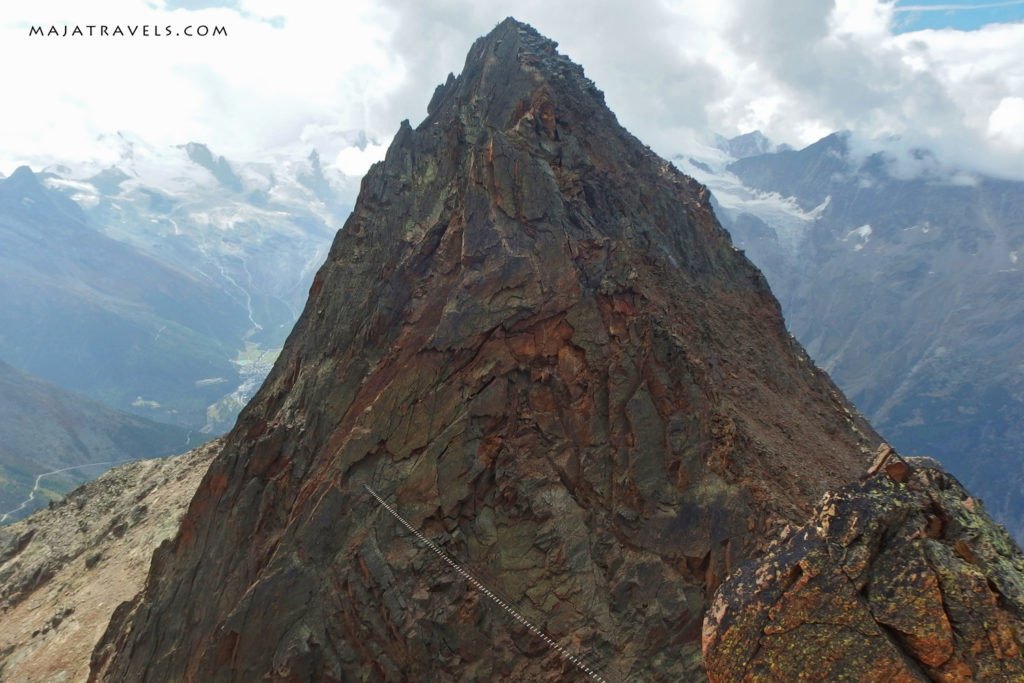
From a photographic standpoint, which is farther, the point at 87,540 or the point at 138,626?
the point at 87,540

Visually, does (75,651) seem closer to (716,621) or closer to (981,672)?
(716,621)

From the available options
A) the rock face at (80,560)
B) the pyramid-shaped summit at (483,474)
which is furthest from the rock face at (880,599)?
the rock face at (80,560)

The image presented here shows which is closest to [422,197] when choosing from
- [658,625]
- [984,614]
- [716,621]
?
[658,625]

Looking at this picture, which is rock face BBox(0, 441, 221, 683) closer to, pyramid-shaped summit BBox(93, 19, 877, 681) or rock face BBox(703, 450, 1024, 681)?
pyramid-shaped summit BBox(93, 19, 877, 681)

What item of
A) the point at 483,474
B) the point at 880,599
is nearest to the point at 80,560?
the point at 483,474

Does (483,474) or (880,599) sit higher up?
(880,599)

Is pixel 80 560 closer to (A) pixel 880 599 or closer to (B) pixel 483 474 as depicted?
(B) pixel 483 474
